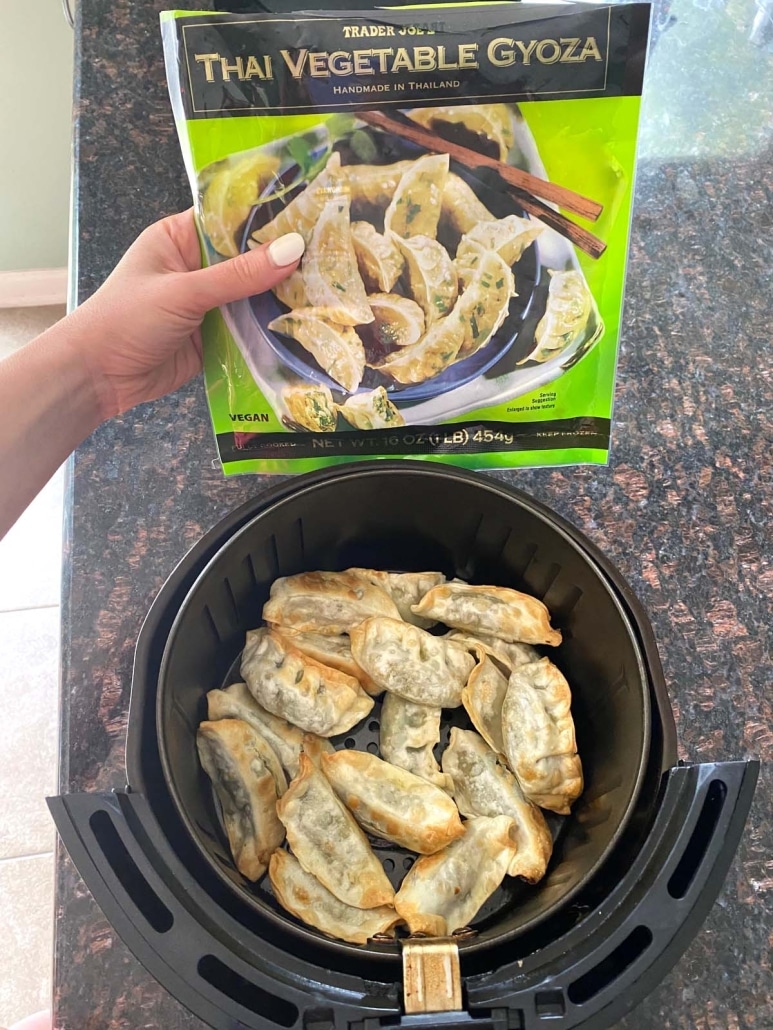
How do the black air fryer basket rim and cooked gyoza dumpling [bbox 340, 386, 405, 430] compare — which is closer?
the black air fryer basket rim

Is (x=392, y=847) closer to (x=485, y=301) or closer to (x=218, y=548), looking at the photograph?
(x=218, y=548)

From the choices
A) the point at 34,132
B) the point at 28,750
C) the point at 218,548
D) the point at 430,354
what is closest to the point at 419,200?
the point at 430,354

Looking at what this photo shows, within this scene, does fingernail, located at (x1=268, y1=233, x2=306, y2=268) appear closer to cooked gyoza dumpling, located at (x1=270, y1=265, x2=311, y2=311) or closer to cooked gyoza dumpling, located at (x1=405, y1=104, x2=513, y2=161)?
cooked gyoza dumpling, located at (x1=270, y1=265, x2=311, y2=311)

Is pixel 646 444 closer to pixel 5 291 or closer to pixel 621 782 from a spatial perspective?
pixel 621 782

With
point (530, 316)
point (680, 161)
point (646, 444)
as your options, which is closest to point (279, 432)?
point (530, 316)

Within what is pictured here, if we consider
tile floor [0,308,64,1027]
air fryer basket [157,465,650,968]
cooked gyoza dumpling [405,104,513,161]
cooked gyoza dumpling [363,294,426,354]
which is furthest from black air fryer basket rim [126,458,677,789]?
tile floor [0,308,64,1027]

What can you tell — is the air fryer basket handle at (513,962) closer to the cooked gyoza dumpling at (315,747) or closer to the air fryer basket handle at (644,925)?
the air fryer basket handle at (644,925)
